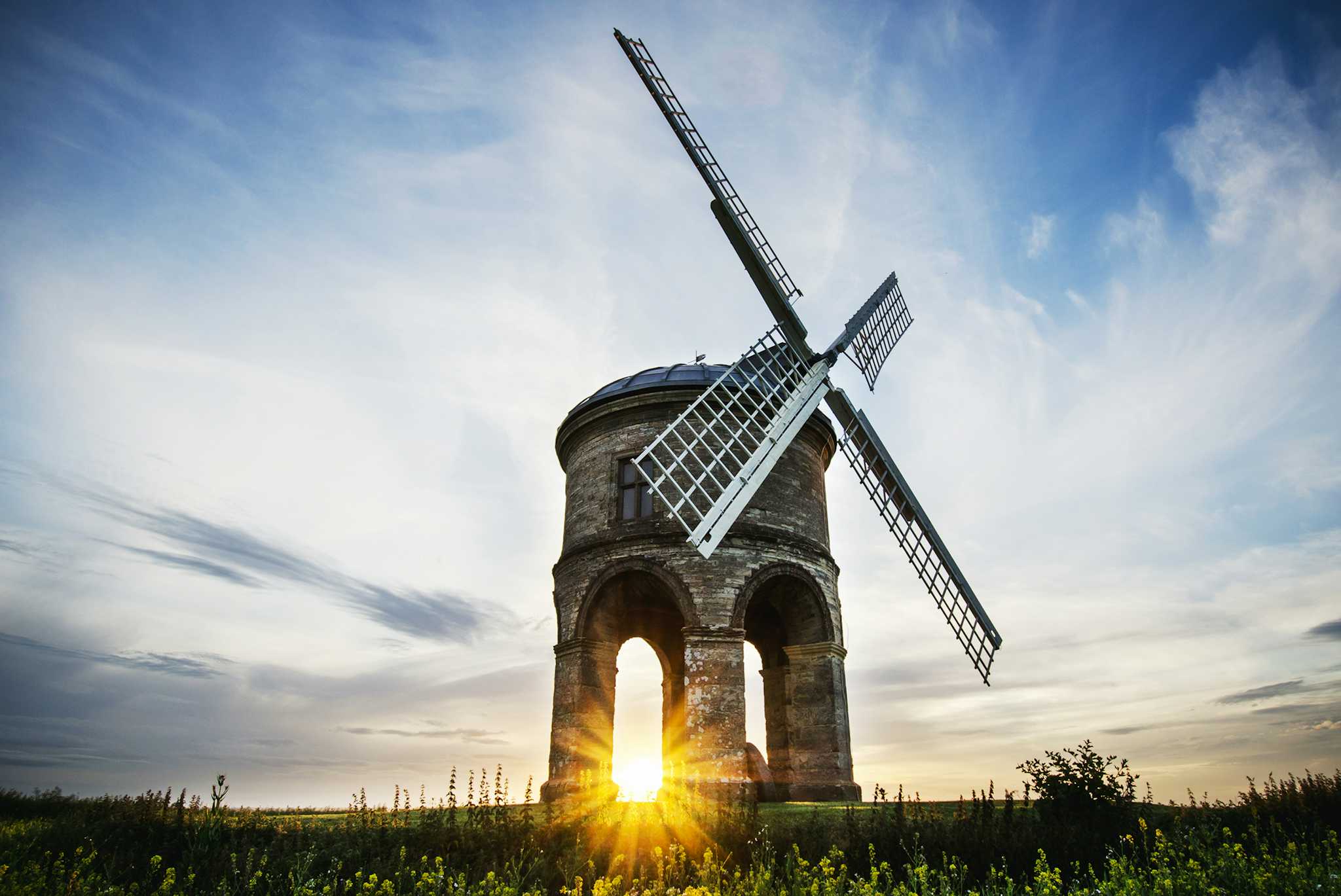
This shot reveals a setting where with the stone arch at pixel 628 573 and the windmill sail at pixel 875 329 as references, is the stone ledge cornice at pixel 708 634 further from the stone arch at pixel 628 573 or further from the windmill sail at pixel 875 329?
the windmill sail at pixel 875 329

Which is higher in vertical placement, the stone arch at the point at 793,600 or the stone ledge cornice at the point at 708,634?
the stone arch at the point at 793,600

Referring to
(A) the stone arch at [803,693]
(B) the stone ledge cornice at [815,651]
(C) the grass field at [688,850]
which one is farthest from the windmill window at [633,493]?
(C) the grass field at [688,850]

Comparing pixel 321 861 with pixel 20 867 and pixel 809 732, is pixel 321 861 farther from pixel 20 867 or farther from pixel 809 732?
pixel 809 732

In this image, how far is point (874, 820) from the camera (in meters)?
9.63

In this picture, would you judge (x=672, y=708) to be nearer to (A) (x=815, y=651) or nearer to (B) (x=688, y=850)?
(A) (x=815, y=651)

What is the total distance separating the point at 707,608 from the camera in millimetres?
14820

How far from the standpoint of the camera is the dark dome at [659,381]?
649 inches

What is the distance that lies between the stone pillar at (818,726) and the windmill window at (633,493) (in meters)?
4.28

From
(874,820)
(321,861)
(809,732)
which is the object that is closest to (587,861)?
(321,861)

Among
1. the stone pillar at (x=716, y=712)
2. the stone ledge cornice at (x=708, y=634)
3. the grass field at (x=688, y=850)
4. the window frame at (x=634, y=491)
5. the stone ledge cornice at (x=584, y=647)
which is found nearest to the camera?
the grass field at (x=688, y=850)

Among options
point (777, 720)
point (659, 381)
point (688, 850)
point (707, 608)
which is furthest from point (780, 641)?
point (688, 850)

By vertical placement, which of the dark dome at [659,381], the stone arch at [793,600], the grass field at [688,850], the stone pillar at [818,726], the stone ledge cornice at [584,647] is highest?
the dark dome at [659,381]

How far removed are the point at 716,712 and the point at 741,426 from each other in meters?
5.37

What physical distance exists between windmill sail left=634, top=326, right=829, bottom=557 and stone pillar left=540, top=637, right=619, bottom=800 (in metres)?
3.44
